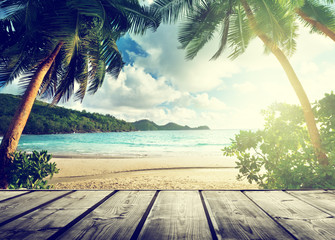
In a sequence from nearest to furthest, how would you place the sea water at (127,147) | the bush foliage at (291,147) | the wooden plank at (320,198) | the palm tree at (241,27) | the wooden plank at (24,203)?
the wooden plank at (24,203)
the wooden plank at (320,198)
the bush foliage at (291,147)
the palm tree at (241,27)
the sea water at (127,147)

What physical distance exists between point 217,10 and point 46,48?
498 centimetres

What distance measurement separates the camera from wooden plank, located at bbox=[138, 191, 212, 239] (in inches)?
40.9

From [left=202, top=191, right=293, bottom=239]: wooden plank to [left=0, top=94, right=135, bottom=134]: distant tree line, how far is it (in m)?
38.6

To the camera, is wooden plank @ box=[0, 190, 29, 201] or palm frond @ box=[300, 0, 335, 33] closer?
wooden plank @ box=[0, 190, 29, 201]

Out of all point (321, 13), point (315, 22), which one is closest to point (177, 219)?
point (315, 22)

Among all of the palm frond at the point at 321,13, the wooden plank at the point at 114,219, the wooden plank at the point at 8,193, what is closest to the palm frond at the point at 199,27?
the palm frond at the point at 321,13

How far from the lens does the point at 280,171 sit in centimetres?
362

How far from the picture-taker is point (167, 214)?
130 centimetres

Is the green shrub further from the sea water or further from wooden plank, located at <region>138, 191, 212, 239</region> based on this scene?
the sea water

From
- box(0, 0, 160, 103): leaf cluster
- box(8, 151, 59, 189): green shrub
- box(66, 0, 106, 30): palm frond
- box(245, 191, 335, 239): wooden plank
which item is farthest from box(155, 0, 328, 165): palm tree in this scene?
box(8, 151, 59, 189): green shrub

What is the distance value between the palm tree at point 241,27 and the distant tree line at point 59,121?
→ 35.0m

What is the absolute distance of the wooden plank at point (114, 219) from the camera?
104cm

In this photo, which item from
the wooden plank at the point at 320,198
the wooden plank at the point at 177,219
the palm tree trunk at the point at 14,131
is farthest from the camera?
the palm tree trunk at the point at 14,131

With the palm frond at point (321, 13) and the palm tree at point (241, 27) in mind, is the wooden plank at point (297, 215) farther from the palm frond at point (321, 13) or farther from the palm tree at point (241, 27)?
the palm frond at point (321, 13)
